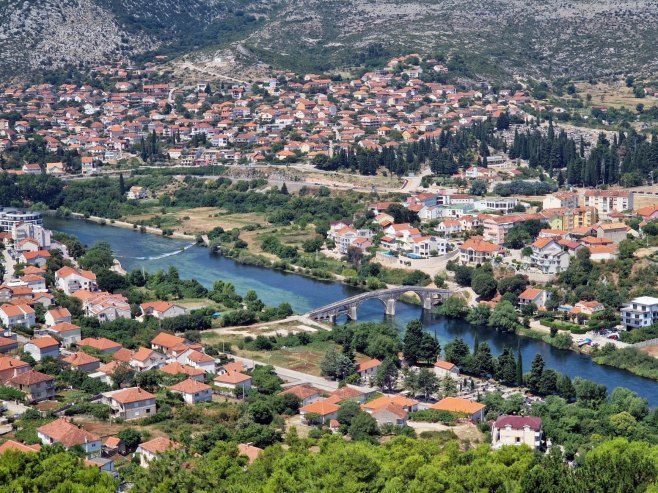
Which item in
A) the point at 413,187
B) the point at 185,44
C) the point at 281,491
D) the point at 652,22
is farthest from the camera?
the point at 185,44

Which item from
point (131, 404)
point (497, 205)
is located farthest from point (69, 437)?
point (497, 205)

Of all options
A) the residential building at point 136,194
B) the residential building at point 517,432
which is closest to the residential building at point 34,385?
the residential building at point 517,432

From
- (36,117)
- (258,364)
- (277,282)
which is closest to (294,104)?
(36,117)

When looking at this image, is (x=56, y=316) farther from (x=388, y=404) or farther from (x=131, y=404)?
(x=388, y=404)

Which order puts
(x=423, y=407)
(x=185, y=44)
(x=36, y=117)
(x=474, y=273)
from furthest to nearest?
(x=185, y=44), (x=36, y=117), (x=474, y=273), (x=423, y=407)

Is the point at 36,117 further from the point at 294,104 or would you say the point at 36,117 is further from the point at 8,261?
the point at 8,261

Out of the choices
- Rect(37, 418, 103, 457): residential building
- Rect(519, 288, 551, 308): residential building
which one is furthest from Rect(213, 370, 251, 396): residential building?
Rect(519, 288, 551, 308): residential building
